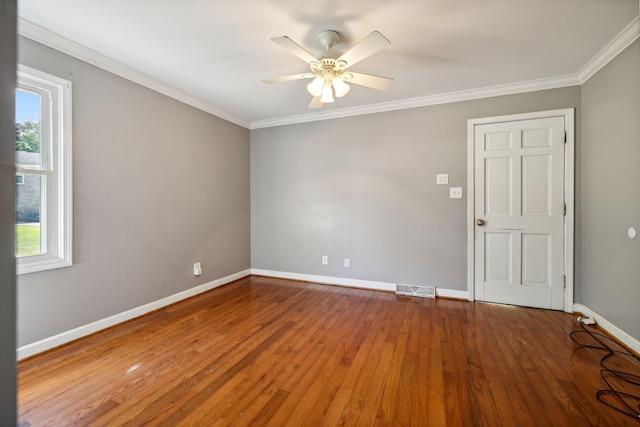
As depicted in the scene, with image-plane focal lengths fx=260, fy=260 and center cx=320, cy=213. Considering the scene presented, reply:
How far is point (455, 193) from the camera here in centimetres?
313

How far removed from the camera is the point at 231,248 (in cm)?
388

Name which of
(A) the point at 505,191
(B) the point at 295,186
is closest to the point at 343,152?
(B) the point at 295,186

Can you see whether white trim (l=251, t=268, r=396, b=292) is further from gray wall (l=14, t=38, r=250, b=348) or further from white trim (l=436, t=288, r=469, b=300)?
gray wall (l=14, t=38, r=250, b=348)

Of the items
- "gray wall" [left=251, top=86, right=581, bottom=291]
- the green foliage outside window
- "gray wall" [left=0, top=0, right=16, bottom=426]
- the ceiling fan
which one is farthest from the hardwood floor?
the ceiling fan

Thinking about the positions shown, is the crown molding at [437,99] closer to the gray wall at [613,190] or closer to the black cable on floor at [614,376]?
the gray wall at [613,190]

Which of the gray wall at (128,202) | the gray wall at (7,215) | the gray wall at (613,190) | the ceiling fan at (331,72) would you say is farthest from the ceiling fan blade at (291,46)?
the gray wall at (613,190)

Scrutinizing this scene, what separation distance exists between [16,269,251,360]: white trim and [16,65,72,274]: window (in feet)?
1.87

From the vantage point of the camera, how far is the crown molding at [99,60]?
6.27ft

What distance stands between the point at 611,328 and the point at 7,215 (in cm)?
369

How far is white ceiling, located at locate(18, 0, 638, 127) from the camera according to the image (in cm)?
174

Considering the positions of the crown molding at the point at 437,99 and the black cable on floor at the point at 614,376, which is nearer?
the black cable on floor at the point at 614,376

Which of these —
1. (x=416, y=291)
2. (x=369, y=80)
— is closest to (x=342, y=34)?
(x=369, y=80)

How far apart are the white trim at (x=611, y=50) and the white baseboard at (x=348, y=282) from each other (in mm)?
2518

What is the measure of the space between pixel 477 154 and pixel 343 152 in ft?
5.39
